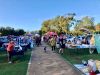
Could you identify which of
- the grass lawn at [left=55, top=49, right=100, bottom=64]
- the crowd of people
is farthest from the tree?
the grass lawn at [left=55, top=49, right=100, bottom=64]

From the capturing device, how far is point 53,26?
10569 cm

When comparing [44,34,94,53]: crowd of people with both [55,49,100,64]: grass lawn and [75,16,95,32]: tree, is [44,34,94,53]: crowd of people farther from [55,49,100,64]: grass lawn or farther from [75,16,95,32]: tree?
[75,16,95,32]: tree

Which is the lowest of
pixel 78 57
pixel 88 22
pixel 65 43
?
pixel 78 57

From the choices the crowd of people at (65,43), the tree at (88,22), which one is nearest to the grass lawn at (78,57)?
the crowd of people at (65,43)

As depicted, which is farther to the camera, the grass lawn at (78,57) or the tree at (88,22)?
the tree at (88,22)

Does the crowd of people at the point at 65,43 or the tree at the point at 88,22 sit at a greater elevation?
the tree at the point at 88,22

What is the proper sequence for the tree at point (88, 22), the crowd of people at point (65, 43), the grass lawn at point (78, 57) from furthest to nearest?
the tree at point (88, 22), the crowd of people at point (65, 43), the grass lawn at point (78, 57)

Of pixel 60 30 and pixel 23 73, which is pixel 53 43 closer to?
pixel 23 73

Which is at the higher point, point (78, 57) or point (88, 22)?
Answer: point (88, 22)

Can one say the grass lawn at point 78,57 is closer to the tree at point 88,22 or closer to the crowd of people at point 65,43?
the crowd of people at point 65,43

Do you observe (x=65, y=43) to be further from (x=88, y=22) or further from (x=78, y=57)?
(x=88, y=22)

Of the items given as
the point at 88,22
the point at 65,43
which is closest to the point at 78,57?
the point at 65,43

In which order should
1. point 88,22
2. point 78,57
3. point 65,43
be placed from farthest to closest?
point 88,22, point 65,43, point 78,57

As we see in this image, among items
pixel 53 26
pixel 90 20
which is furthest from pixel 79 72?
pixel 90 20
